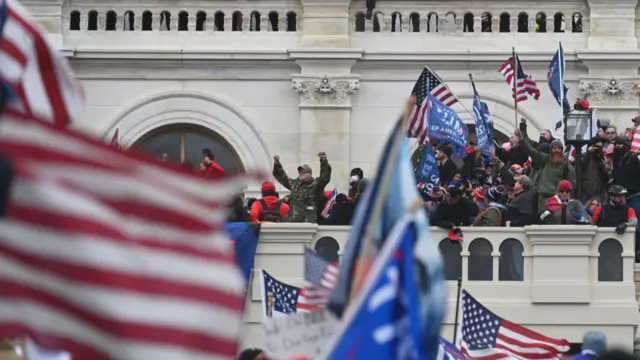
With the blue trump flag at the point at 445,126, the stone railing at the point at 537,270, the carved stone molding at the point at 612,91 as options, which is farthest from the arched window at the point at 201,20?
the stone railing at the point at 537,270

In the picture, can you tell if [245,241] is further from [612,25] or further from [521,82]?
[612,25]

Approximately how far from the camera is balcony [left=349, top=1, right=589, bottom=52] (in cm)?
3241

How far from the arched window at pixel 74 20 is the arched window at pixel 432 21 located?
546 cm

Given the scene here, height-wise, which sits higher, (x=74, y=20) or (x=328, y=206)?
(x=74, y=20)

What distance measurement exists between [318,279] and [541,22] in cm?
2026

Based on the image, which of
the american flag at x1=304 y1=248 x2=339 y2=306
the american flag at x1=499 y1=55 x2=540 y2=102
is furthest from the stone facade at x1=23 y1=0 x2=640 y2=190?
the american flag at x1=304 y1=248 x2=339 y2=306

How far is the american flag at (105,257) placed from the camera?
25.3 feet

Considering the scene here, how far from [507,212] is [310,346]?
14.0m

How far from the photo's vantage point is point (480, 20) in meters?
32.5

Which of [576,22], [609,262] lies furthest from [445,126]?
[576,22]

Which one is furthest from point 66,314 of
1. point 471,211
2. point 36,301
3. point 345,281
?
point 471,211

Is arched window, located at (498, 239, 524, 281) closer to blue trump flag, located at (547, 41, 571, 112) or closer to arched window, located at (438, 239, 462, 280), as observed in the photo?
arched window, located at (438, 239, 462, 280)

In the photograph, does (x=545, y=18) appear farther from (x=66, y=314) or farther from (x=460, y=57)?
(x=66, y=314)

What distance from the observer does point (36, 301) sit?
777 centimetres
